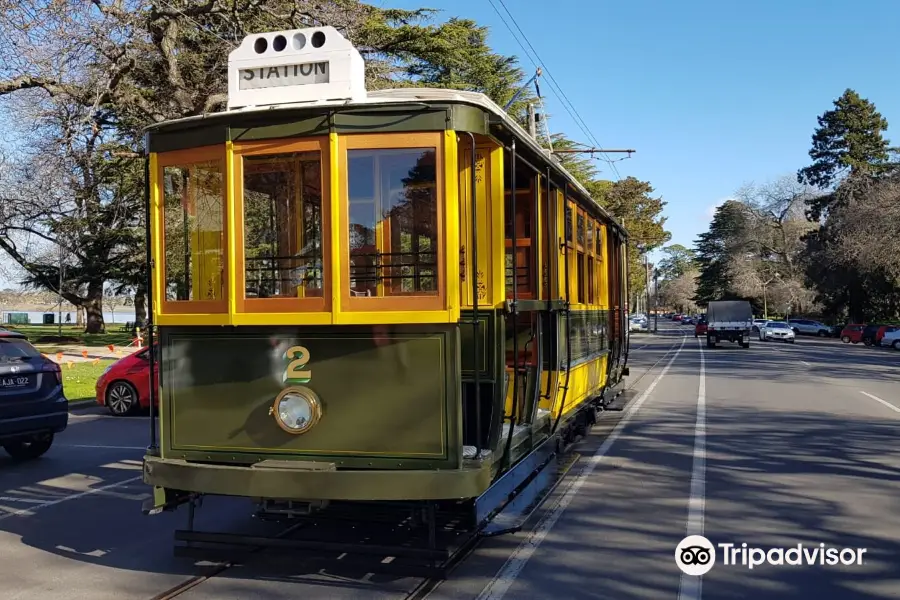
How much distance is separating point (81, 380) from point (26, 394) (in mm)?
10984

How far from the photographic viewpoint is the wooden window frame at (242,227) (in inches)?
198

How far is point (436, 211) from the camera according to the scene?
4992mm

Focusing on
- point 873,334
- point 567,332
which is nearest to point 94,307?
point 873,334

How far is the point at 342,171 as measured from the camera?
5008mm

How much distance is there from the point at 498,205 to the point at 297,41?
5.62 ft

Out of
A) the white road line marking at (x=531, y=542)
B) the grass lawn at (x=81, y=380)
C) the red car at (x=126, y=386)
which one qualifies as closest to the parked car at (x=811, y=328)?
the grass lawn at (x=81, y=380)

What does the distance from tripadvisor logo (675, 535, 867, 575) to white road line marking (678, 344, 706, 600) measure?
0.26 metres

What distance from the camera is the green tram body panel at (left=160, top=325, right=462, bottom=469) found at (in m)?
4.95

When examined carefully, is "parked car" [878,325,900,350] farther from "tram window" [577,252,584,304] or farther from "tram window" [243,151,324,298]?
"tram window" [243,151,324,298]

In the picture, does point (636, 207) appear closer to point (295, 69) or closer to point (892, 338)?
point (892, 338)

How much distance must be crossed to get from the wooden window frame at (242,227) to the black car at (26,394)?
17.4 ft

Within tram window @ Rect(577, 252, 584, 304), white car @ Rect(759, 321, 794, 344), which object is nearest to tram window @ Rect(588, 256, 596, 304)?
tram window @ Rect(577, 252, 584, 304)

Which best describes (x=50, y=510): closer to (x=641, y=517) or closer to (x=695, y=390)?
(x=641, y=517)

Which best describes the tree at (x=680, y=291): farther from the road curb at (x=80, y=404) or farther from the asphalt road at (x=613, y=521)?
the asphalt road at (x=613, y=521)
